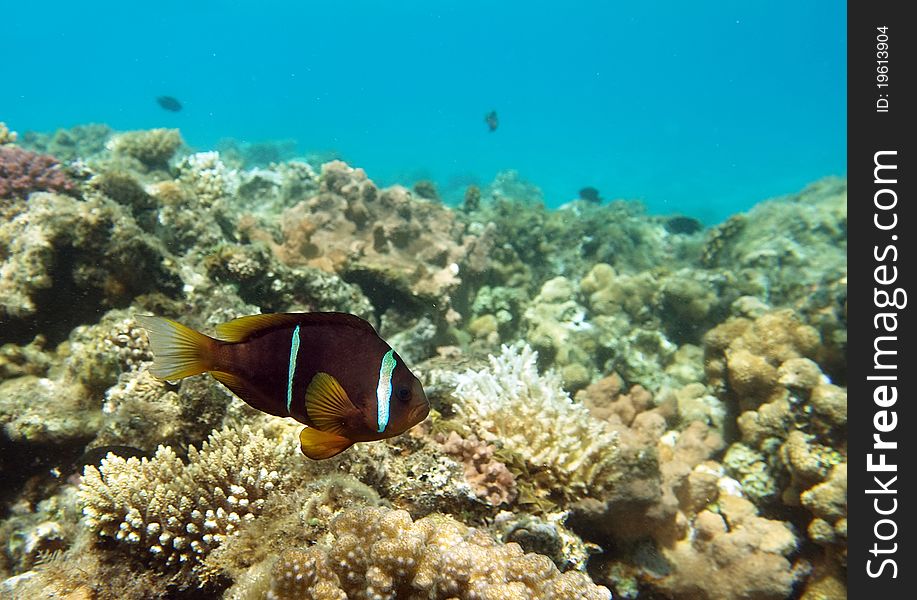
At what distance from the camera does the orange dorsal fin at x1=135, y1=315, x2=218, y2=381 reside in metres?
1.57

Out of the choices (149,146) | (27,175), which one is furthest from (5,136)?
(27,175)

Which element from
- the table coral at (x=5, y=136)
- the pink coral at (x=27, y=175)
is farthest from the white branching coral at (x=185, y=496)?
the table coral at (x=5, y=136)

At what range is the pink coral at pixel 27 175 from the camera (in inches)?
260

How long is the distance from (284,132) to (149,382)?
63.9m

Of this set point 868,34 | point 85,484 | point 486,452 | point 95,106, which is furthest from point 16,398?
point 95,106

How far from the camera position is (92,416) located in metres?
4.01

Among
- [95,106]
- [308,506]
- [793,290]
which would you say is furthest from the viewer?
[95,106]

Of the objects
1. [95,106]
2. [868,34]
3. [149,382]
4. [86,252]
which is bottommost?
[149,382]

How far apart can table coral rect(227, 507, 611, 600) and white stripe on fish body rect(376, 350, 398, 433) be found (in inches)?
30.1

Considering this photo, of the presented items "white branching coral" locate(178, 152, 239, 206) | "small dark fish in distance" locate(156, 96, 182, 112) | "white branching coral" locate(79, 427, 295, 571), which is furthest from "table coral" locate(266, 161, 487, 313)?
"small dark fish in distance" locate(156, 96, 182, 112)

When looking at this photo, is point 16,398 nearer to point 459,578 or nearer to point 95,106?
point 459,578

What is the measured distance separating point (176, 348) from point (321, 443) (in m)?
0.57

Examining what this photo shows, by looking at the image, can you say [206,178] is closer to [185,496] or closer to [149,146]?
[149,146]

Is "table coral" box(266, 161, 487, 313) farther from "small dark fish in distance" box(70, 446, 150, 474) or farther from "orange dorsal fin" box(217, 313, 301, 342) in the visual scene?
"orange dorsal fin" box(217, 313, 301, 342)
